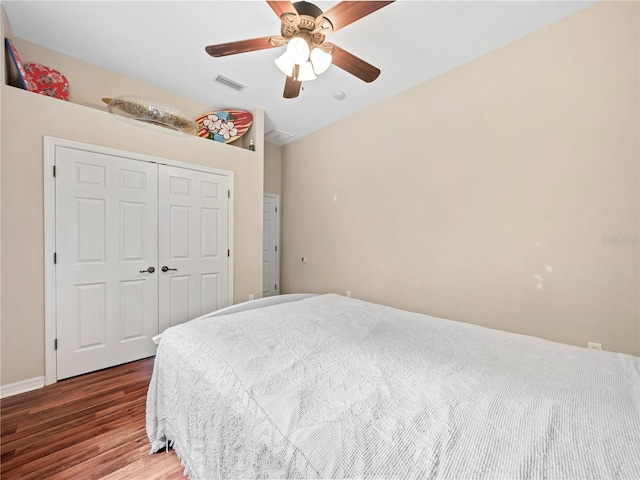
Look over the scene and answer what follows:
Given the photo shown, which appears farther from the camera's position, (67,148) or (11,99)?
(67,148)

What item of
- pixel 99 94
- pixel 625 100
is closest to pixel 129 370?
pixel 99 94

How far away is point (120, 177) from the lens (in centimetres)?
253

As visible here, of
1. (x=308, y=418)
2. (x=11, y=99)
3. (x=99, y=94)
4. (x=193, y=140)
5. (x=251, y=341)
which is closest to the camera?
(x=308, y=418)

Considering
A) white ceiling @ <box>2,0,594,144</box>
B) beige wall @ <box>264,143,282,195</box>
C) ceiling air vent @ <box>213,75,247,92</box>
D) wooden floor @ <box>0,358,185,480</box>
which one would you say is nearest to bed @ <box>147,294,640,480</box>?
wooden floor @ <box>0,358,185,480</box>

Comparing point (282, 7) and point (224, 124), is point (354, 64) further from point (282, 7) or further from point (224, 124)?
point (224, 124)

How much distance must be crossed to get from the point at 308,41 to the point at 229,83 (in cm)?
153

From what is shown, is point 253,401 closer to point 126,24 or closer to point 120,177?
point 120,177

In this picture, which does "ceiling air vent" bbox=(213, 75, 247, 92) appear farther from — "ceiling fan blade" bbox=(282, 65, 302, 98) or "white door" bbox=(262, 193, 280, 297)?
"white door" bbox=(262, 193, 280, 297)

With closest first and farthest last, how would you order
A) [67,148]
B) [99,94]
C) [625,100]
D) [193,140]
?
[625,100] < [67,148] < [99,94] < [193,140]

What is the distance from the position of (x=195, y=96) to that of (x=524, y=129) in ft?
11.2

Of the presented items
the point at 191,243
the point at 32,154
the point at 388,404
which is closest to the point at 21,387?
the point at 191,243

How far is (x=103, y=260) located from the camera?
2.46 meters

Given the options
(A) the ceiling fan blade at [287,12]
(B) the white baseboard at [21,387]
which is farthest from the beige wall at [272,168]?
(B) the white baseboard at [21,387]

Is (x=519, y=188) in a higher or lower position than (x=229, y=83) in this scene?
lower
